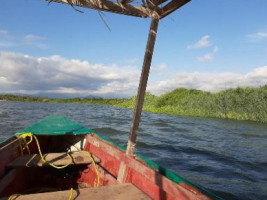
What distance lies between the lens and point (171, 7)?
12.3 feet

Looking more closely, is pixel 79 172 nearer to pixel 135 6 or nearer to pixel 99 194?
pixel 99 194

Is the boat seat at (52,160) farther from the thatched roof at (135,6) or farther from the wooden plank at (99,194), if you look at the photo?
the thatched roof at (135,6)

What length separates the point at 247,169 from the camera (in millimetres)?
8930

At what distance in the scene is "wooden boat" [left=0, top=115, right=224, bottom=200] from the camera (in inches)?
131

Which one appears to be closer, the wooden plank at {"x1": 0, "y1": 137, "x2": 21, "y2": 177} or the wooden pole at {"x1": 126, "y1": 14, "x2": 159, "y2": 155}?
the wooden pole at {"x1": 126, "y1": 14, "x2": 159, "y2": 155}

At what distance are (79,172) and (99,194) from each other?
2.42 m

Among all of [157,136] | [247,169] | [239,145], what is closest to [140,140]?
[157,136]

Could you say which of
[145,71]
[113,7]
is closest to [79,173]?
[145,71]

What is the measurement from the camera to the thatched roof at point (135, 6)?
356cm

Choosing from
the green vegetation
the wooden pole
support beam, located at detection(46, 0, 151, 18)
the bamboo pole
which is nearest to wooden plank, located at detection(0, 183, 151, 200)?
the bamboo pole

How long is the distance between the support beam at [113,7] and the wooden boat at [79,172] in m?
2.21

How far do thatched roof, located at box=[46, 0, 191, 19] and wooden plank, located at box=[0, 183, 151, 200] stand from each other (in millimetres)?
2483

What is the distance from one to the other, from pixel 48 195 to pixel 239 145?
11.6 m

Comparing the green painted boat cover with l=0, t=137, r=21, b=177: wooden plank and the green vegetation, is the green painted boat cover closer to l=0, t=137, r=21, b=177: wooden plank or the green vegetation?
l=0, t=137, r=21, b=177: wooden plank
